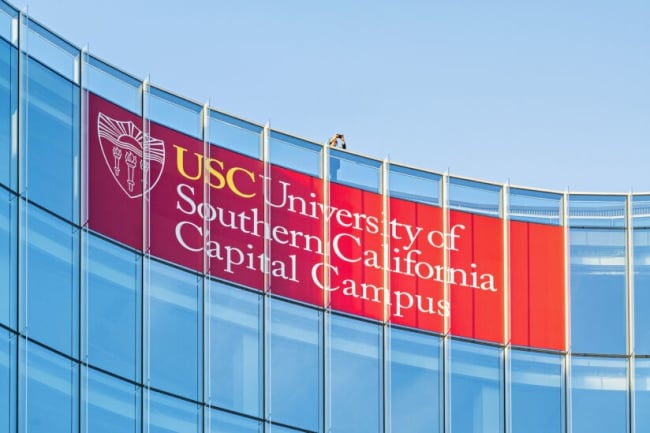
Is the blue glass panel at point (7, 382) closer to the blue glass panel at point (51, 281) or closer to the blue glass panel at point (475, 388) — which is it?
the blue glass panel at point (51, 281)

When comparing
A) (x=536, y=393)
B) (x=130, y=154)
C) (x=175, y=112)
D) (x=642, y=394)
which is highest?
(x=175, y=112)

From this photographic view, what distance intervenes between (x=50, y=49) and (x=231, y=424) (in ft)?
31.0

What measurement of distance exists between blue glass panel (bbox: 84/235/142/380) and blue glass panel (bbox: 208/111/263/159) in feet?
13.5

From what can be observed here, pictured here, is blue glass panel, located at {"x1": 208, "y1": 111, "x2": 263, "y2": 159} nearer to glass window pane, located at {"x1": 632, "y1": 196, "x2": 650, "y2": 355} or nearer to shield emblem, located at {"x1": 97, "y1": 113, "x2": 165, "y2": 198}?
shield emblem, located at {"x1": 97, "y1": 113, "x2": 165, "y2": 198}

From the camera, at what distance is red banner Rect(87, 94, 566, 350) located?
37.2m

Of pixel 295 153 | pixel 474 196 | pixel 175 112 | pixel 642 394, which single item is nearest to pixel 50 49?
pixel 175 112

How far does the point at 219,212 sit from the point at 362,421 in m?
6.11

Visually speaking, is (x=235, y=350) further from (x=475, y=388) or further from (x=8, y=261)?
(x=8, y=261)

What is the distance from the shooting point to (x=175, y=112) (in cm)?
3859

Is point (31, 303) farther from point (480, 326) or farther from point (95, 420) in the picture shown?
point (480, 326)

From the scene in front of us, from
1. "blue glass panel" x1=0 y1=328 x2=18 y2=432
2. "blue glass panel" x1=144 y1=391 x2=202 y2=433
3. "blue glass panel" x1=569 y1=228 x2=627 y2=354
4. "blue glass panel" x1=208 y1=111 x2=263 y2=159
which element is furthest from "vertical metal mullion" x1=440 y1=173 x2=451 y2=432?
"blue glass panel" x1=0 y1=328 x2=18 y2=432

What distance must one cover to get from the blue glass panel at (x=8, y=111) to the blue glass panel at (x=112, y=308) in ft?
9.01

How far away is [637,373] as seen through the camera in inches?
1671

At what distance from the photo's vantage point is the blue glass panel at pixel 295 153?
1581 inches
